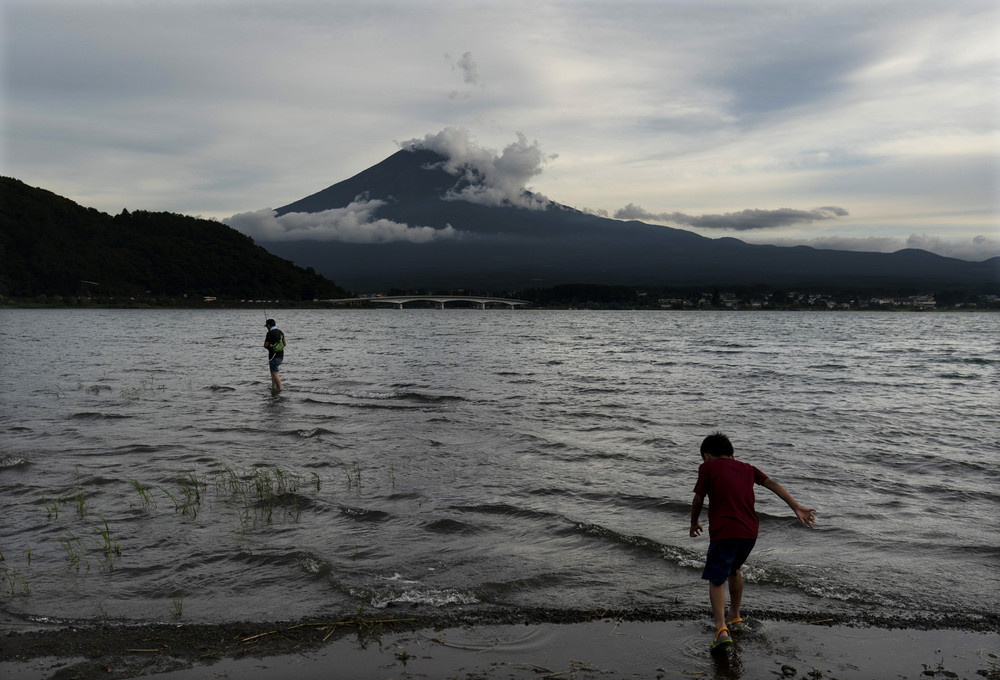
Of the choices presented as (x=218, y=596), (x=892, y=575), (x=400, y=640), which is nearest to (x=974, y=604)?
(x=892, y=575)

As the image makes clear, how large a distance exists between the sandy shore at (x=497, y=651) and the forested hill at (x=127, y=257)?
16722 cm

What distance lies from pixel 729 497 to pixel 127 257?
612ft

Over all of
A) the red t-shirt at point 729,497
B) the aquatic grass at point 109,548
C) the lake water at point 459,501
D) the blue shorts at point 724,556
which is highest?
the red t-shirt at point 729,497

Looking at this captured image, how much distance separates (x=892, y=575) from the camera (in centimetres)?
724

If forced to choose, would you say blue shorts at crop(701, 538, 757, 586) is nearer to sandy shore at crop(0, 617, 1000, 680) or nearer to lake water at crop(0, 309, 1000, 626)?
sandy shore at crop(0, 617, 1000, 680)

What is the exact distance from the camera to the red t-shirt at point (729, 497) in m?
5.50

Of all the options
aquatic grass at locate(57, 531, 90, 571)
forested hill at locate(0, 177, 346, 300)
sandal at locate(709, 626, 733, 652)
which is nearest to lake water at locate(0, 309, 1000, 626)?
aquatic grass at locate(57, 531, 90, 571)

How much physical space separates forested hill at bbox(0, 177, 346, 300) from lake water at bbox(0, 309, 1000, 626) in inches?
5897

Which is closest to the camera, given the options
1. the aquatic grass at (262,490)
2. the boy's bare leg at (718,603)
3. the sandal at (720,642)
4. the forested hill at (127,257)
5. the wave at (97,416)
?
the sandal at (720,642)

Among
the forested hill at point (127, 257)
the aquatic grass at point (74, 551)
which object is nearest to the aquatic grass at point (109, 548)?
the aquatic grass at point (74, 551)

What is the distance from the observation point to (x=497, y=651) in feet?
17.2

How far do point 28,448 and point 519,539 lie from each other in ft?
35.5

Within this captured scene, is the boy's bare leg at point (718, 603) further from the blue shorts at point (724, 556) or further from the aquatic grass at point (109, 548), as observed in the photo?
the aquatic grass at point (109, 548)

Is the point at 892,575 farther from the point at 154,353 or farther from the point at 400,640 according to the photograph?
the point at 154,353
